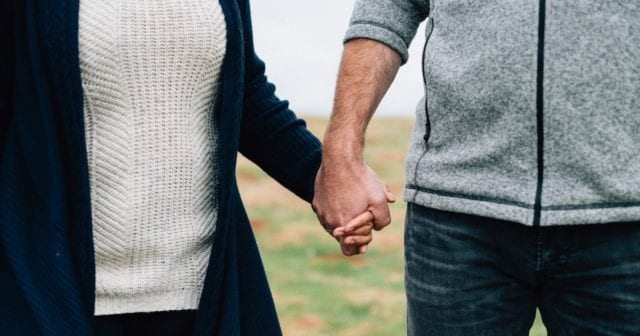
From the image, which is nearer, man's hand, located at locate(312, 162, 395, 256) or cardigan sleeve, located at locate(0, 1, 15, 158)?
cardigan sleeve, located at locate(0, 1, 15, 158)

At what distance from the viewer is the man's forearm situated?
232 centimetres

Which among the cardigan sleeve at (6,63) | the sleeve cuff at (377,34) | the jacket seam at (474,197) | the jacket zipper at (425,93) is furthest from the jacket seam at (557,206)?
the cardigan sleeve at (6,63)

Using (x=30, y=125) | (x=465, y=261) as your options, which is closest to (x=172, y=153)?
(x=30, y=125)

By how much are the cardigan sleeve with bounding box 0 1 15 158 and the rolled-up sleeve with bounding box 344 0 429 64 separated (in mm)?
748

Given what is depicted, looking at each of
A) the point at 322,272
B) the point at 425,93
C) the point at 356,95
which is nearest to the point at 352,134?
the point at 356,95

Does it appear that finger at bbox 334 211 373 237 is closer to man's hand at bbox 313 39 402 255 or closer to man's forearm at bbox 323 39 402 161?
man's hand at bbox 313 39 402 255

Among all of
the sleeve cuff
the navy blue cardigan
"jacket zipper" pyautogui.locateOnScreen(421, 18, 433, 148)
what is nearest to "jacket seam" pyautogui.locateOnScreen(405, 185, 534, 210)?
"jacket zipper" pyautogui.locateOnScreen(421, 18, 433, 148)

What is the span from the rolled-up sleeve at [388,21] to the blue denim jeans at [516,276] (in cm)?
38

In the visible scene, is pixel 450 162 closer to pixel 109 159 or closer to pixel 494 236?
pixel 494 236

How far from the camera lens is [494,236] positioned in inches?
84.0

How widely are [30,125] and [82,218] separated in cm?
20

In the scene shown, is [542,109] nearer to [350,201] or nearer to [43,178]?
[350,201]

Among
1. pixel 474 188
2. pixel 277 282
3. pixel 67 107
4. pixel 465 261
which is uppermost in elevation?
pixel 67 107

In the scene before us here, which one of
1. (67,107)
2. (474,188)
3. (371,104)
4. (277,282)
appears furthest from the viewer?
(277,282)
